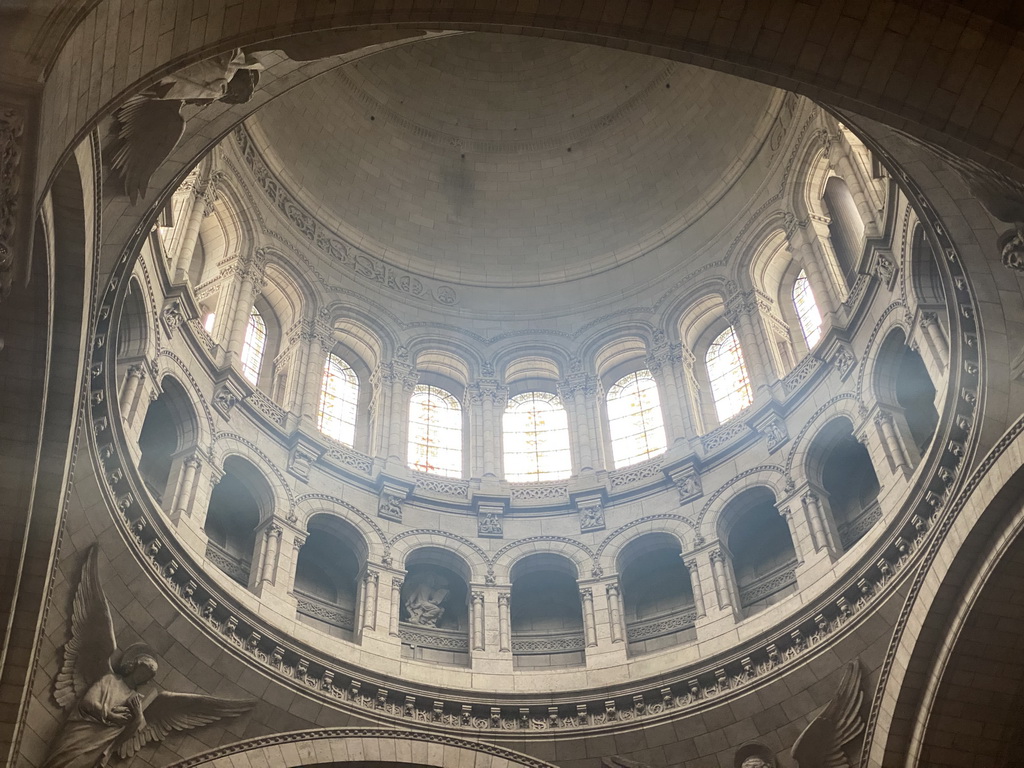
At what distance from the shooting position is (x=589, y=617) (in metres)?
22.1

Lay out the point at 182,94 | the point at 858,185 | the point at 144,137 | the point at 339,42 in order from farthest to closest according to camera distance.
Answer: the point at 858,185
the point at 339,42
the point at 144,137
the point at 182,94

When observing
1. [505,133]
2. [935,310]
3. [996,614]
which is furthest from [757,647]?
[505,133]

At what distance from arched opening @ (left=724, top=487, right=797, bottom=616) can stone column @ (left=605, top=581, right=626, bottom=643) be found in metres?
2.12

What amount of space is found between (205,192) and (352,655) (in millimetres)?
9548

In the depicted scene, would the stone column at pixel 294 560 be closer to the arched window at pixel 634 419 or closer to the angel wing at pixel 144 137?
the arched window at pixel 634 419

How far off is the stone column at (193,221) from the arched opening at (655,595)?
31.3 ft

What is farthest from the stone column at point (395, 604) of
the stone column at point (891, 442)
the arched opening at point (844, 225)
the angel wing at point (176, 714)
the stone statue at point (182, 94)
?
the arched opening at point (844, 225)

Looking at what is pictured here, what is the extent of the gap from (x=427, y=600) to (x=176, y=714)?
19.7 ft

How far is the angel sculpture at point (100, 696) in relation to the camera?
16.3 metres

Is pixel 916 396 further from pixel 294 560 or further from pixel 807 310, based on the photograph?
pixel 294 560

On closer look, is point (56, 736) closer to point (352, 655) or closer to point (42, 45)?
point (352, 655)

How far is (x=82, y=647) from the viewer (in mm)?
16641

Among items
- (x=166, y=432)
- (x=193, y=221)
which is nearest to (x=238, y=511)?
(x=166, y=432)

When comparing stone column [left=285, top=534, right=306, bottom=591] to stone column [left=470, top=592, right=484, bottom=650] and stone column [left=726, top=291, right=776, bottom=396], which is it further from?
stone column [left=726, top=291, right=776, bottom=396]
